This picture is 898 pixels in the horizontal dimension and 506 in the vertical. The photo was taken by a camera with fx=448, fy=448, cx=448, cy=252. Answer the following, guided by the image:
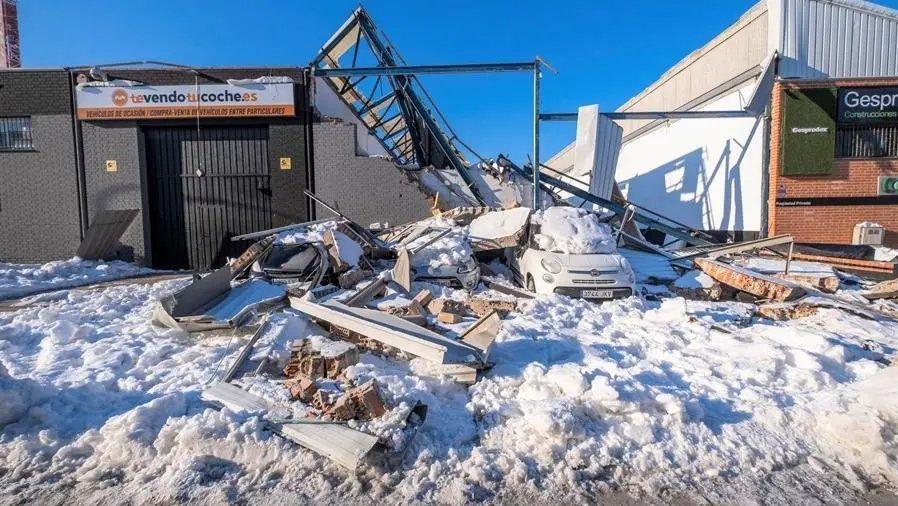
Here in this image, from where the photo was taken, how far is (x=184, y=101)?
40.6 ft

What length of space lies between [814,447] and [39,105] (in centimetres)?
1775

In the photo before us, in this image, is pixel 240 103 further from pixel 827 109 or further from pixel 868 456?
pixel 827 109

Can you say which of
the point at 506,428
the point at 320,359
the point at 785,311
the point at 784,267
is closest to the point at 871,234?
the point at 784,267

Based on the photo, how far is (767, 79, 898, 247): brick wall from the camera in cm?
1312

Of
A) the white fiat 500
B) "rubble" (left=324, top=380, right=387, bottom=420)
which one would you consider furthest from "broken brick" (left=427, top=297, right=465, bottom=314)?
"rubble" (left=324, top=380, right=387, bottom=420)

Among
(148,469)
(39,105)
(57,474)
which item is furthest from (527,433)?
(39,105)

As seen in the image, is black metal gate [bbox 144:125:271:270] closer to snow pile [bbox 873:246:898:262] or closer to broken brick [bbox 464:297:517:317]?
broken brick [bbox 464:297:517:317]

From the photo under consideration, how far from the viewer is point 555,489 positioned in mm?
2887

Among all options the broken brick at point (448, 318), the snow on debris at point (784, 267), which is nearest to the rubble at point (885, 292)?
the snow on debris at point (784, 267)

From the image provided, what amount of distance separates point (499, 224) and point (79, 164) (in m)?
12.1

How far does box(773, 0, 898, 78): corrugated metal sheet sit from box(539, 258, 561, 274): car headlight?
1211 cm

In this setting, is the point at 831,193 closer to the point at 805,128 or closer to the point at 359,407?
the point at 805,128

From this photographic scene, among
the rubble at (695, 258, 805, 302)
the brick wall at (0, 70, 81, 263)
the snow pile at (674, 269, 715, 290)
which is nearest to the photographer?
the rubble at (695, 258, 805, 302)

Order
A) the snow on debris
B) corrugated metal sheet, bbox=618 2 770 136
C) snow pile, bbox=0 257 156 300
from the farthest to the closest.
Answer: corrugated metal sheet, bbox=618 2 770 136
the snow on debris
snow pile, bbox=0 257 156 300
